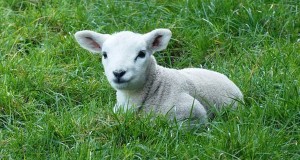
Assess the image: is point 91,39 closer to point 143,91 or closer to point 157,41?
point 157,41

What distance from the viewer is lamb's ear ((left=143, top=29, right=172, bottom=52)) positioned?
298 inches

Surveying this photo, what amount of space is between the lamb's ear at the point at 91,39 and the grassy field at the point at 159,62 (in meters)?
0.53

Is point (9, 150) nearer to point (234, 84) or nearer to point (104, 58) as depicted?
point (104, 58)

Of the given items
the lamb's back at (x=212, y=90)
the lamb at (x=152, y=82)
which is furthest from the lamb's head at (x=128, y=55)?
the lamb's back at (x=212, y=90)

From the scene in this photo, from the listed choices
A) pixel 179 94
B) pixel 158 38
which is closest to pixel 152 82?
pixel 179 94

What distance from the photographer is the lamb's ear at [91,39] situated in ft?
25.3

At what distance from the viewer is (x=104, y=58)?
7477 mm

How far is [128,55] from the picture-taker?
23.6ft

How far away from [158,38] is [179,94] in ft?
1.88

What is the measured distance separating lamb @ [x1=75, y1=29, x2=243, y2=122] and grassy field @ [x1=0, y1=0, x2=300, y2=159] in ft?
0.73

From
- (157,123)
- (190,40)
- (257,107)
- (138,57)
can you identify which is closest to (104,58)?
(138,57)

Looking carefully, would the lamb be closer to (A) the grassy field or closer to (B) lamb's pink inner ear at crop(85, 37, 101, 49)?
(B) lamb's pink inner ear at crop(85, 37, 101, 49)

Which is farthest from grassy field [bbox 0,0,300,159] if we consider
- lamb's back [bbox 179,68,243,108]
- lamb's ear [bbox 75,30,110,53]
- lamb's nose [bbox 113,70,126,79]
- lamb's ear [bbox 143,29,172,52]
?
lamb's ear [bbox 143,29,172,52]

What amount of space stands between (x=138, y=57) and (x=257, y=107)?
1.09 metres
